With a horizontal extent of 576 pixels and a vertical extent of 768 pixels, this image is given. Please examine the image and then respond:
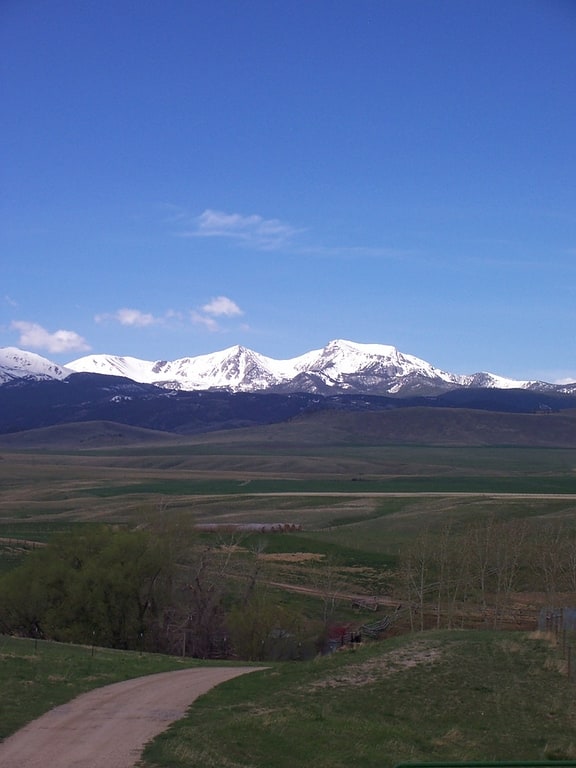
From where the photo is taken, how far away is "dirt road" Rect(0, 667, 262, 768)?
14781 millimetres

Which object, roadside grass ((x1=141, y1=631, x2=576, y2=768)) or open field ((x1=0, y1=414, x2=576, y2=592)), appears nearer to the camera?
roadside grass ((x1=141, y1=631, x2=576, y2=768))

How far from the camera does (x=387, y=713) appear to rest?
1977 centimetres

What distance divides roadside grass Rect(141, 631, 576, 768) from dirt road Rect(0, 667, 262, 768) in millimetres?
533

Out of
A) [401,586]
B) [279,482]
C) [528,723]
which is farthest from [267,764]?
[279,482]

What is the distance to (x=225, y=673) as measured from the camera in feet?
86.7

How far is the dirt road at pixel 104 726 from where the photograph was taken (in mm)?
14781

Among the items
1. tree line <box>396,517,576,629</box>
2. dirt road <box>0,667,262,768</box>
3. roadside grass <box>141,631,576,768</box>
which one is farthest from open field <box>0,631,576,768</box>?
tree line <box>396,517,576,629</box>

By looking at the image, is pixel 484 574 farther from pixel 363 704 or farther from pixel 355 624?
pixel 363 704

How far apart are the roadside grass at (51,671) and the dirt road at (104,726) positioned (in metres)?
0.40

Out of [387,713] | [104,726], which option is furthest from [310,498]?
[104,726]

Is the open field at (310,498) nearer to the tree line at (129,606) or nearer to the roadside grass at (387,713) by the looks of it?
the tree line at (129,606)

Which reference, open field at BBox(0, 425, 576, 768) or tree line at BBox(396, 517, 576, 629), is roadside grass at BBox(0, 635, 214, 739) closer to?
open field at BBox(0, 425, 576, 768)

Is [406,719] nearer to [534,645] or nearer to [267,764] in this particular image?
[267,764]

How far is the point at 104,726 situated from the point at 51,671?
6652mm
